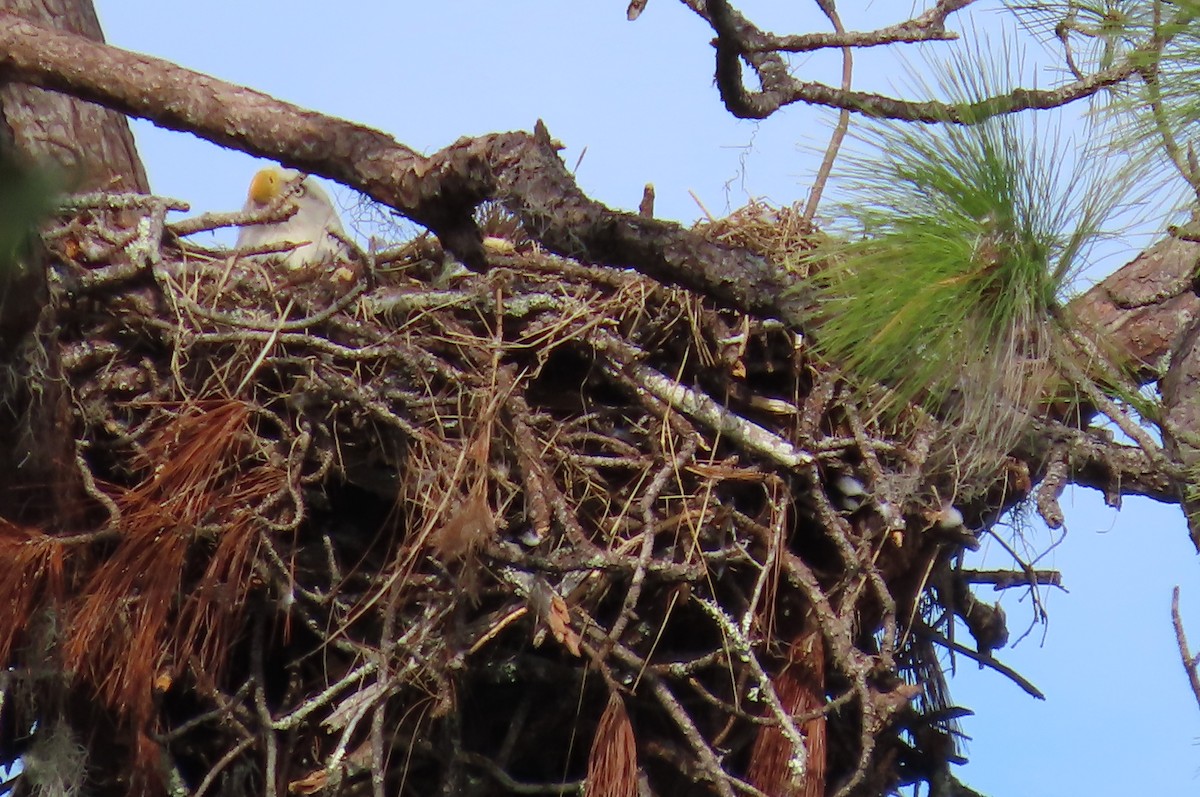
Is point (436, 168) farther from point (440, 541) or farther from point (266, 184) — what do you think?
point (266, 184)

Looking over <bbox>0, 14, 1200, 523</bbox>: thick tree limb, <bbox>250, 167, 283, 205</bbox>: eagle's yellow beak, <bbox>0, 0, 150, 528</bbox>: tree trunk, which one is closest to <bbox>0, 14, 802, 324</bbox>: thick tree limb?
<bbox>0, 14, 1200, 523</bbox>: thick tree limb

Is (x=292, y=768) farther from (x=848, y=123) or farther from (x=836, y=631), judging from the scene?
(x=848, y=123)

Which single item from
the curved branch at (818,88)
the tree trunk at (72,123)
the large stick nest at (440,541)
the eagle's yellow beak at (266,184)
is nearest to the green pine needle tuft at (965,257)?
the curved branch at (818,88)

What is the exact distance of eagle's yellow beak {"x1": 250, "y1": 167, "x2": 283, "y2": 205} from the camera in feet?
14.6

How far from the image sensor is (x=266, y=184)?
4.49m

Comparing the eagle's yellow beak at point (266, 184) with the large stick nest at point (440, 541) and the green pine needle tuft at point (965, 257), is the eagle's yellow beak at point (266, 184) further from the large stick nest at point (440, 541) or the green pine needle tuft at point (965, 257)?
the green pine needle tuft at point (965, 257)

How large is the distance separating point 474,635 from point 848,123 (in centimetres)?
112

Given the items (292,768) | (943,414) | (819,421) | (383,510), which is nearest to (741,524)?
(819,421)

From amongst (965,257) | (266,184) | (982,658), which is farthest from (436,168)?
(266,184)

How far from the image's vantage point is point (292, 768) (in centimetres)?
280

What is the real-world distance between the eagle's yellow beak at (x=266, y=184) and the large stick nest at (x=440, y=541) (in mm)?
1518

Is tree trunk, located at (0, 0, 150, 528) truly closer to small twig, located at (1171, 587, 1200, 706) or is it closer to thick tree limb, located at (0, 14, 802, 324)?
thick tree limb, located at (0, 14, 802, 324)

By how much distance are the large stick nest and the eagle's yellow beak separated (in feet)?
4.98

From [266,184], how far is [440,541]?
2201 millimetres
